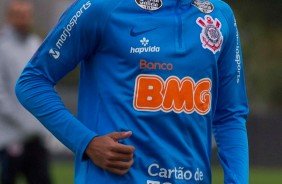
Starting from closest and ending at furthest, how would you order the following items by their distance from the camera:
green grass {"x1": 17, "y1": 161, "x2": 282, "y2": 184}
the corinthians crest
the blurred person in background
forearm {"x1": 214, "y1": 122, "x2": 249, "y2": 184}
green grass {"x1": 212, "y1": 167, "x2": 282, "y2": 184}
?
the corinthians crest < forearm {"x1": 214, "y1": 122, "x2": 249, "y2": 184} < the blurred person in background < green grass {"x1": 17, "y1": 161, "x2": 282, "y2": 184} < green grass {"x1": 212, "y1": 167, "x2": 282, "y2": 184}

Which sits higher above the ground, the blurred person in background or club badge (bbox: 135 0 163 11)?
club badge (bbox: 135 0 163 11)

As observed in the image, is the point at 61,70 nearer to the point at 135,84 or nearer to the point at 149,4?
the point at 135,84

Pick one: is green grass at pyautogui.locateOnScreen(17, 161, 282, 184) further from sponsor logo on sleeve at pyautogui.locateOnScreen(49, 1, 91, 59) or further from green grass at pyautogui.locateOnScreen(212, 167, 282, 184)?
sponsor logo on sleeve at pyautogui.locateOnScreen(49, 1, 91, 59)

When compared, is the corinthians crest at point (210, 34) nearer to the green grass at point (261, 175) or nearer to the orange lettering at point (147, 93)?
the orange lettering at point (147, 93)

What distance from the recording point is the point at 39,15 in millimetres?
39406

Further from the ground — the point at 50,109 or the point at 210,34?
the point at 210,34

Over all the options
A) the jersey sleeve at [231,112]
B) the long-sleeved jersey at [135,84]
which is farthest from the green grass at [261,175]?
the long-sleeved jersey at [135,84]

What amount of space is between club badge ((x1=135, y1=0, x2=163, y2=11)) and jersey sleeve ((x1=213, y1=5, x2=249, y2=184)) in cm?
36

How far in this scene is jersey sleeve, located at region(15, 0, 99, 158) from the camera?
3873mm

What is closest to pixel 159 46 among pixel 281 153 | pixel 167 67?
pixel 167 67

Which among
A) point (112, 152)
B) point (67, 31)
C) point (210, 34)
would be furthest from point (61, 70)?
point (210, 34)

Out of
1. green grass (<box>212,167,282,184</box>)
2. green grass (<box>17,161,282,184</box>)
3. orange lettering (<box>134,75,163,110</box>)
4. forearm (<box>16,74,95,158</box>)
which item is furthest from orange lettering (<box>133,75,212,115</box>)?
green grass (<box>212,167,282,184</box>)

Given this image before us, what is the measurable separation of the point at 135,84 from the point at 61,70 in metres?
0.30

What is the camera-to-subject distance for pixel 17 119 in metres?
9.08
